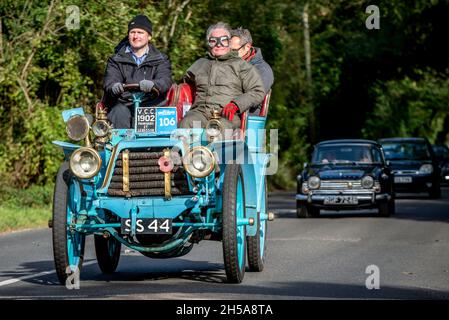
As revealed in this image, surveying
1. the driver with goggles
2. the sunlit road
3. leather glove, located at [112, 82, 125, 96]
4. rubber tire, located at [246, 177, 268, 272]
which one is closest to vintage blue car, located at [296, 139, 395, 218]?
the sunlit road

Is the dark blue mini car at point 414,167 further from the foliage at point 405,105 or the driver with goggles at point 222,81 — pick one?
the foliage at point 405,105

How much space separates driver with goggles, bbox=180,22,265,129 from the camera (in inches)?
467

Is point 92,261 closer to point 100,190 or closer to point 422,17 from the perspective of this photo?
point 100,190

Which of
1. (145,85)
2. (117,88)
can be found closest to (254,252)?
(145,85)

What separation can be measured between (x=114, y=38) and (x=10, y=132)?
3119 mm

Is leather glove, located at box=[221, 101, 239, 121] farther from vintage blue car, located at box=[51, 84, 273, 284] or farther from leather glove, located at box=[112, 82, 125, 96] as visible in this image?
leather glove, located at box=[112, 82, 125, 96]

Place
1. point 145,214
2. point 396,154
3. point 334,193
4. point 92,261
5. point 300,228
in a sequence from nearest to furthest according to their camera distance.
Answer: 1. point 145,214
2. point 92,261
3. point 300,228
4. point 334,193
5. point 396,154

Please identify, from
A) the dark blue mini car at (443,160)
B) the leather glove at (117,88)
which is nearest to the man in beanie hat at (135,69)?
the leather glove at (117,88)

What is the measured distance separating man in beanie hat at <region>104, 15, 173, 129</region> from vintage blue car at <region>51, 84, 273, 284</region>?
426 mm

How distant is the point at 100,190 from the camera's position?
10.8m

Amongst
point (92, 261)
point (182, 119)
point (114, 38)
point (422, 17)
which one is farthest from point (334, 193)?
point (422, 17)

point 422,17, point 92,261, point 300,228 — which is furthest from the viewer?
point 422,17

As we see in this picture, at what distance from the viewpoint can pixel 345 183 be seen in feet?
77.9

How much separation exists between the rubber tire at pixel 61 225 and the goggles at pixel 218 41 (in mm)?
2310
